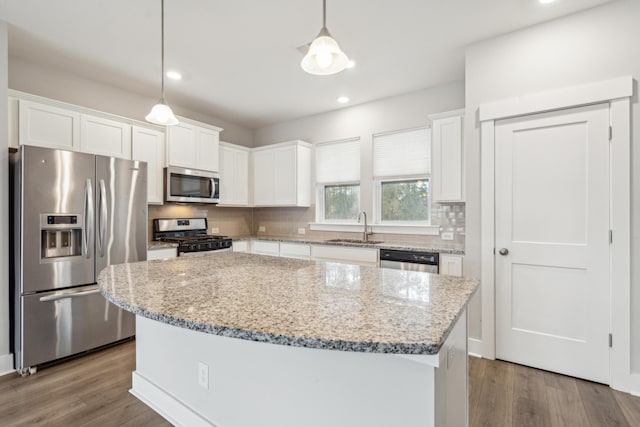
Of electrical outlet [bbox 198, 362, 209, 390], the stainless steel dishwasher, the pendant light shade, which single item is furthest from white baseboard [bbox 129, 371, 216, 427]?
the stainless steel dishwasher

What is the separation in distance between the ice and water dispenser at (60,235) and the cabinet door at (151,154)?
0.95 meters

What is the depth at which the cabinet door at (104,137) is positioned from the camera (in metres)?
3.05

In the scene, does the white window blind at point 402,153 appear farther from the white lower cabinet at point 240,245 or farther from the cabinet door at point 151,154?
the cabinet door at point 151,154

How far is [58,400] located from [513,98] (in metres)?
4.10

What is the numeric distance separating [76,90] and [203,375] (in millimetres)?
3423

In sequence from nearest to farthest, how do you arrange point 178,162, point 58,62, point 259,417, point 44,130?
point 259,417
point 44,130
point 58,62
point 178,162

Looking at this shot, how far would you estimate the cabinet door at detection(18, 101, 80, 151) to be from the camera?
8.69 feet

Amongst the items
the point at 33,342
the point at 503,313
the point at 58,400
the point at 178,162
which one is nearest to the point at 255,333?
the point at 58,400

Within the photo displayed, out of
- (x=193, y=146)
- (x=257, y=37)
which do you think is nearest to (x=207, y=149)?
(x=193, y=146)

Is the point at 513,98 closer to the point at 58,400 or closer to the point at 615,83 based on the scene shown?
the point at 615,83

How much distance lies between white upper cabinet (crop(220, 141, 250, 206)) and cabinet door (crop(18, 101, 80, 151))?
6.04 ft

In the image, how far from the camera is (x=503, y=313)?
8.61ft

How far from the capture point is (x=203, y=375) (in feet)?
5.40

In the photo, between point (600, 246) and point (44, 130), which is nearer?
point (600, 246)
